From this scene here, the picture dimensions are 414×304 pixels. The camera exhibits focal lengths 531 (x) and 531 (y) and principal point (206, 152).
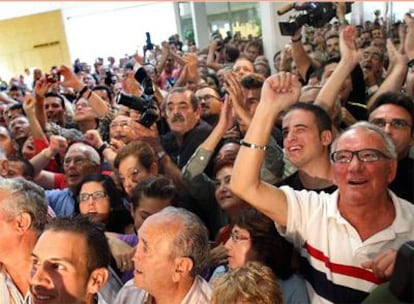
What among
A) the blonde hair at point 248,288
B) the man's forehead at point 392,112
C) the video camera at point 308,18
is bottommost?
the blonde hair at point 248,288

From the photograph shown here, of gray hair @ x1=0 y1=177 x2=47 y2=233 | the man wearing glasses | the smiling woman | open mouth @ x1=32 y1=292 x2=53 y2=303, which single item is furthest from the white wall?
open mouth @ x1=32 y1=292 x2=53 y2=303

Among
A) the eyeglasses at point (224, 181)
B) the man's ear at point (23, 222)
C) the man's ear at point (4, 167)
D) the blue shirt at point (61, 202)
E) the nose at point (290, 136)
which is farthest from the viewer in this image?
the man's ear at point (4, 167)

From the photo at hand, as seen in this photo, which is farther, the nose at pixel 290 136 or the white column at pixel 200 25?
the white column at pixel 200 25

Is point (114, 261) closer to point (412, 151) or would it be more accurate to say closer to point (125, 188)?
point (125, 188)

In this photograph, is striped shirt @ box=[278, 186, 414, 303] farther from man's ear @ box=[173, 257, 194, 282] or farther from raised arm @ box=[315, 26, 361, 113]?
raised arm @ box=[315, 26, 361, 113]

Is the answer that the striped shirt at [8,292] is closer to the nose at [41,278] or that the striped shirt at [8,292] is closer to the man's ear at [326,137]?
the nose at [41,278]

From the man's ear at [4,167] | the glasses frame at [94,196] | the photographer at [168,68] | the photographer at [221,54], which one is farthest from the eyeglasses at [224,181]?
the photographer at [221,54]

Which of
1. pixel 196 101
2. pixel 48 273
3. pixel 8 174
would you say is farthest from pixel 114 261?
pixel 196 101

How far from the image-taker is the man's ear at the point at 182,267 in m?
1.35

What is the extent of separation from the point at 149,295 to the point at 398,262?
3.22 ft

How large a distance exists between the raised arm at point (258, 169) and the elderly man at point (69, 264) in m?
0.39

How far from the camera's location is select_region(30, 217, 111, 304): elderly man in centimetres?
124

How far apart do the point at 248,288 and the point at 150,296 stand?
14.1 inches

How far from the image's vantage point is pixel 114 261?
1.65m
